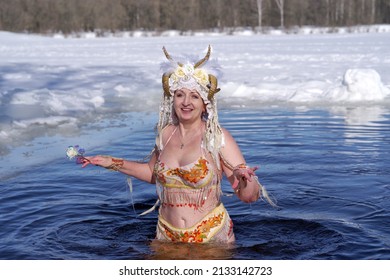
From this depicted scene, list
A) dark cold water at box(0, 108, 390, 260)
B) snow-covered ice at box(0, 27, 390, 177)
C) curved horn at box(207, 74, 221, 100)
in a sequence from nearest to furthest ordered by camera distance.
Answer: curved horn at box(207, 74, 221, 100) < dark cold water at box(0, 108, 390, 260) < snow-covered ice at box(0, 27, 390, 177)

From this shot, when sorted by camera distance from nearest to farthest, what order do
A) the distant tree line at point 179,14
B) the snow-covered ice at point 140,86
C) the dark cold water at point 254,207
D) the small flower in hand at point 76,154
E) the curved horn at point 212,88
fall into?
the small flower in hand at point 76,154, the curved horn at point 212,88, the dark cold water at point 254,207, the snow-covered ice at point 140,86, the distant tree line at point 179,14

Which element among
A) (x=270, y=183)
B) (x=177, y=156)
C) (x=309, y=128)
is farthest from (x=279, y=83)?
(x=177, y=156)

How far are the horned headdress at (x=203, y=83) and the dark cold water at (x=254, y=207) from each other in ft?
1.82

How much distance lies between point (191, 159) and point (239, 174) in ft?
1.95

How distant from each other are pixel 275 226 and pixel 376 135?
3806 millimetres

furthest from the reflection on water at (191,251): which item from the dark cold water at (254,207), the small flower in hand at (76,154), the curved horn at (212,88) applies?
the curved horn at (212,88)

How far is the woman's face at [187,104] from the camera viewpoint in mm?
4184

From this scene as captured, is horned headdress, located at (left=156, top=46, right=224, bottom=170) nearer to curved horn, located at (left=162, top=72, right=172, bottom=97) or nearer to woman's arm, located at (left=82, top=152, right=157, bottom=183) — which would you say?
curved horn, located at (left=162, top=72, right=172, bottom=97)

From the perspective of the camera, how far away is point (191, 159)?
4.21 m

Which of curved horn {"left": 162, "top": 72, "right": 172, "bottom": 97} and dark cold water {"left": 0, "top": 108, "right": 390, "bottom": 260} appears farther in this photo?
dark cold water {"left": 0, "top": 108, "right": 390, "bottom": 260}

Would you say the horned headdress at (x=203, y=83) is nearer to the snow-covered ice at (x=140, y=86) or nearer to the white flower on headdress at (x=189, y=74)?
the white flower on headdress at (x=189, y=74)

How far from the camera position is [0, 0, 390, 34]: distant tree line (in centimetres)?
4762

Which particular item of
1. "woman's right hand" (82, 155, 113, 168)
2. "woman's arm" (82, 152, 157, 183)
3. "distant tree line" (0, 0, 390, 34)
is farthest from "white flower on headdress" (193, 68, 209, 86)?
"distant tree line" (0, 0, 390, 34)

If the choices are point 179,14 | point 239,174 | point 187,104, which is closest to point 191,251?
point 239,174
